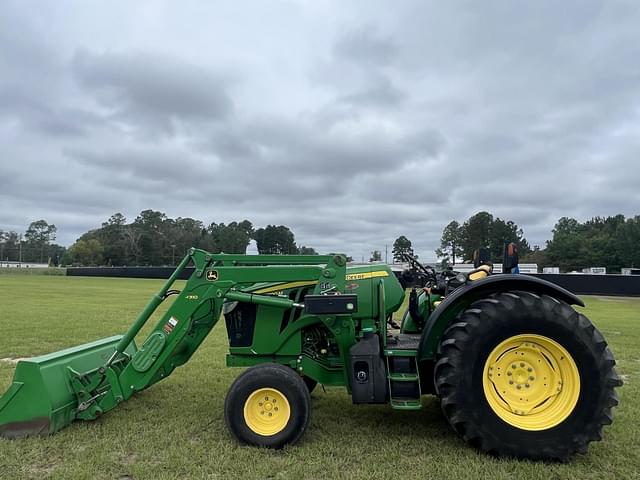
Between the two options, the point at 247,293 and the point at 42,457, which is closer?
the point at 42,457

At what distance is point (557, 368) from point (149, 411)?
13.5ft

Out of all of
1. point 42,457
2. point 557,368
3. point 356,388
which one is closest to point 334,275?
point 356,388

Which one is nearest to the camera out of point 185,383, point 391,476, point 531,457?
point 391,476

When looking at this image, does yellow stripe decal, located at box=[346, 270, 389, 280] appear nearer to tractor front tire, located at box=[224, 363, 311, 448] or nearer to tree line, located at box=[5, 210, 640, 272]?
tractor front tire, located at box=[224, 363, 311, 448]

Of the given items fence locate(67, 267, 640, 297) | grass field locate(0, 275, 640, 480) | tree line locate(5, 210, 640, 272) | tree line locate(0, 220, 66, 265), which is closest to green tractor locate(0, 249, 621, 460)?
grass field locate(0, 275, 640, 480)

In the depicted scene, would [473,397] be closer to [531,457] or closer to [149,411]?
[531,457]

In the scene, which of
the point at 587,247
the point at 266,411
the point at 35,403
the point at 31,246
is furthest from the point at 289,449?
the point at 31,246

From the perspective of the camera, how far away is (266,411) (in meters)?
4.45

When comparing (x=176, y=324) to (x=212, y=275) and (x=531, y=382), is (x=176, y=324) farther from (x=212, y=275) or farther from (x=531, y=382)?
(x=531, y=382)

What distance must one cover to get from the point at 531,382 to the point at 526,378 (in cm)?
5

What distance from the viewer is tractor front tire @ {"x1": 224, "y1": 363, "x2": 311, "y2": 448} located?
4352 mm

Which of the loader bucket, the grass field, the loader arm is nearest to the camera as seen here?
the grass field

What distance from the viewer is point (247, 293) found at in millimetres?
4855

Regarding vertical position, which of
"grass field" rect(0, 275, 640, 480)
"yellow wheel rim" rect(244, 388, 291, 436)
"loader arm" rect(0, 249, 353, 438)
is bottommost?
"grass field" rect(0, 275, 640, 480)
